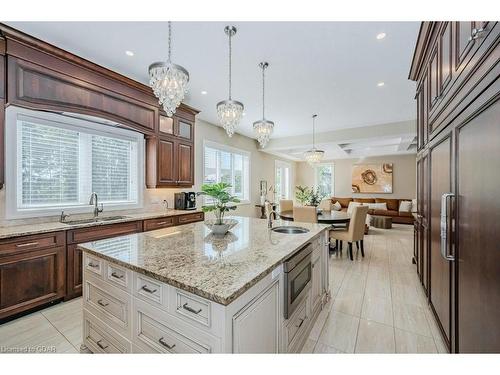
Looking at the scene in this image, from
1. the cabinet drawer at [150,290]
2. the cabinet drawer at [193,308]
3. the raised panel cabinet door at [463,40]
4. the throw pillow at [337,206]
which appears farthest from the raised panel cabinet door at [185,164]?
the throw pillow at [337,206]

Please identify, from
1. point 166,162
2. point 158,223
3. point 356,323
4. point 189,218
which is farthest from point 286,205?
point 356,323

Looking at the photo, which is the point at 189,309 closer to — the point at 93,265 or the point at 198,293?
the point at 198,293

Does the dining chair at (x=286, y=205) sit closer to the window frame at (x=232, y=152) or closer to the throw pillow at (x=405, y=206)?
the window frame at (x=232, y=152)

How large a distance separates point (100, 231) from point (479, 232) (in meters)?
3.41

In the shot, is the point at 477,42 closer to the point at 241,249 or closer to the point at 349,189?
the point at 241,249

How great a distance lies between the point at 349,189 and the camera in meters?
9.30

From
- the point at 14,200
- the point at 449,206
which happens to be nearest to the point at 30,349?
the point at 14,200

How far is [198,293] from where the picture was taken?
992 mm

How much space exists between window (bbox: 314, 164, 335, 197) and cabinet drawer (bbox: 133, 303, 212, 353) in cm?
931

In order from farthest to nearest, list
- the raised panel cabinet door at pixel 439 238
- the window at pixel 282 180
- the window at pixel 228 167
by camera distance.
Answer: the window at pixel 282 180 → the window at pixel 228 167 → the raised panel cabinet door at pixel 439 238

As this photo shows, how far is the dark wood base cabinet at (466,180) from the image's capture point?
107 cm

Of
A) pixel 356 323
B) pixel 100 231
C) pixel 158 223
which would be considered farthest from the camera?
pixel 158 223

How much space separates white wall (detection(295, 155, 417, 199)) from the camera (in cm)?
827

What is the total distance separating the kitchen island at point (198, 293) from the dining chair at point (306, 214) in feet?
6.67
